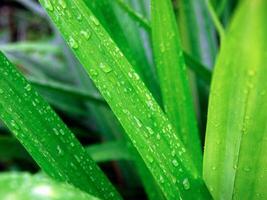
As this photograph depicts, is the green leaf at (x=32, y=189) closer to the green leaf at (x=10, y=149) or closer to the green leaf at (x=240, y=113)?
the green leaf at (x=240, y=113)

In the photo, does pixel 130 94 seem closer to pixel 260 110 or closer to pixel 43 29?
pixel 260 110

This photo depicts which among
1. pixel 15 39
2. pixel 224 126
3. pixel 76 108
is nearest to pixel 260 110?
pixel 224 126

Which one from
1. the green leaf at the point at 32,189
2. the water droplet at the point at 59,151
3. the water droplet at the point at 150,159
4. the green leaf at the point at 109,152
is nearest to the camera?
the green leaf at the point at 32,189

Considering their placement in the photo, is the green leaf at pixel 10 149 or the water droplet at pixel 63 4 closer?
the water droplet at pixel 63 4

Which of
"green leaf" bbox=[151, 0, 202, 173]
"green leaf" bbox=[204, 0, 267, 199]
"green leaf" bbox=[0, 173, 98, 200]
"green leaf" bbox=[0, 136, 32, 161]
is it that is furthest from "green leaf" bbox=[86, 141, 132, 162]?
"green leaf" bbox=[0, 173, 98, 200]

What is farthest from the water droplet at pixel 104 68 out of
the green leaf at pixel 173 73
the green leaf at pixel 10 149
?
the green leaf at pixel 10 149

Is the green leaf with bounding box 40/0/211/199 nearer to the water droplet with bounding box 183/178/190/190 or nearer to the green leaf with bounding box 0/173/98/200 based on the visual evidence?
the water droplet with bounding box 183/178/190/190

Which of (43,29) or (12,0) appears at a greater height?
(12,0)

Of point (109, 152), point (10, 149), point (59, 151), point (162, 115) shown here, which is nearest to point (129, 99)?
point (162, 115)

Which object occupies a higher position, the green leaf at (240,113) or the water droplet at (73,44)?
the water droplet at (73,44)
